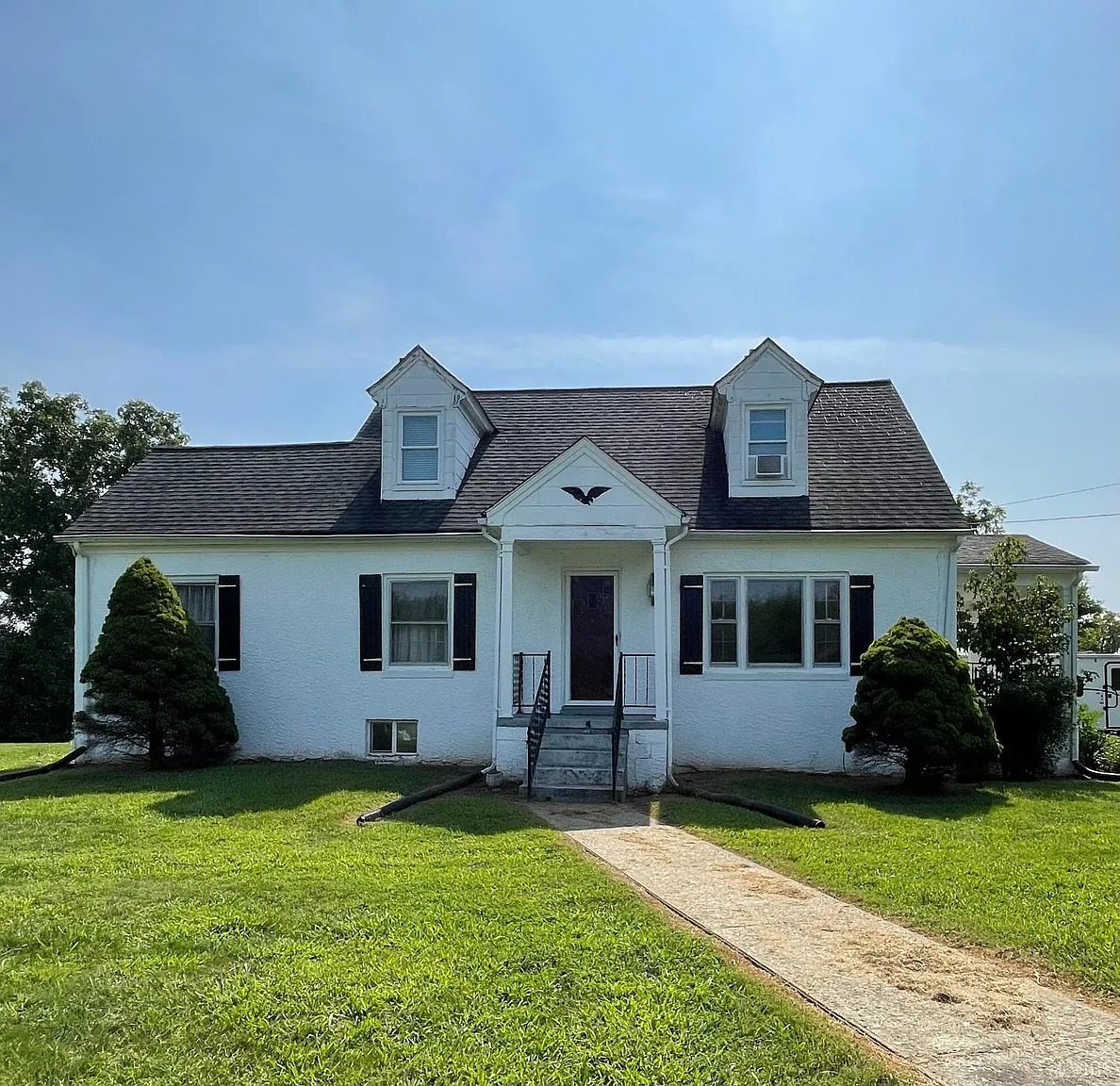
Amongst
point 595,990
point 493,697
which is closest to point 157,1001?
point 595,990

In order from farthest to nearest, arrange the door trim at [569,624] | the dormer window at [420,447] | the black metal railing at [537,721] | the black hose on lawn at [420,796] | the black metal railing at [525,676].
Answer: the dormer window at [420,447]
the door trim at [569,624]
the black metal railing at [525,676]
the black metal railing at [537,721]
the black hose on lawn at [420,796]

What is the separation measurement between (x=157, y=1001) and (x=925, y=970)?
4149 millimetres

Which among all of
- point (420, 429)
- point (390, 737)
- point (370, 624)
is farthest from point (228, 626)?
point (420, 429)

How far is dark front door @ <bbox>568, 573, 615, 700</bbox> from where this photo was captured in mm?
14250

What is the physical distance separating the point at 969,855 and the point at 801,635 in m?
6.13

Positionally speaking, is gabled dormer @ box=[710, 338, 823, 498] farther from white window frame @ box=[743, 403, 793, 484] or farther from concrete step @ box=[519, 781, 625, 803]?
concrete step @ box=[519, 781, 625, 803]

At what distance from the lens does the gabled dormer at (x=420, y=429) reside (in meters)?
15.2

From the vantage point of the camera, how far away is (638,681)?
1392 centimetres

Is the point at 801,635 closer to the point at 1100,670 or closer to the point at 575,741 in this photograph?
the point at 575,741

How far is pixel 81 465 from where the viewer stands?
31.7 meters

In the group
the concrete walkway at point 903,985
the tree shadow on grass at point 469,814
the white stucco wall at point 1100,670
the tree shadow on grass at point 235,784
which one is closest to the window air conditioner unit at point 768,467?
the tree shadow on grass at point 469,814

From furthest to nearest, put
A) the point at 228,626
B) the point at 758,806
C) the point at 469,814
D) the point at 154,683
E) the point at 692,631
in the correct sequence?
the point at 228,626 < the point at 692,631 < the point at 154,683 < the point at 758,806 < the point at 469,814

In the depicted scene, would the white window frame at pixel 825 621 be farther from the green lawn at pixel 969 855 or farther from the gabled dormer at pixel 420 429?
the gabled dormer at pixel 420 429

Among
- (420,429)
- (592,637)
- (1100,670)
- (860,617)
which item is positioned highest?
(420,429)
